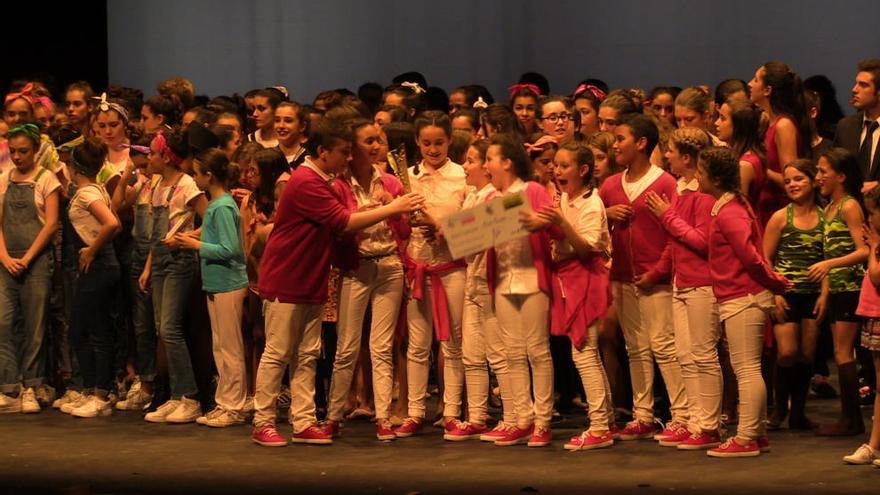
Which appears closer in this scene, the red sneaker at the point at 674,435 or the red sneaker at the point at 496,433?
the red sneaker at the point at 674,435

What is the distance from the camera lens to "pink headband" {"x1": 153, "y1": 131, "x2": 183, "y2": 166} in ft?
25.7

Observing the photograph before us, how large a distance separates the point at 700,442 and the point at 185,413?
2.68 m

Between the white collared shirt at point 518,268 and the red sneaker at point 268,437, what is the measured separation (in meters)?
1.27

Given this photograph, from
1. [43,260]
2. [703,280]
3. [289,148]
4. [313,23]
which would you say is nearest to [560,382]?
[703,280]

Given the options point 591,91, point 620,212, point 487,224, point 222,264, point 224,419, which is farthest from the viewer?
point 591,91

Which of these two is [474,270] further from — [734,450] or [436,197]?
[734,450]

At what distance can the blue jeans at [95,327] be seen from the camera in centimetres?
812

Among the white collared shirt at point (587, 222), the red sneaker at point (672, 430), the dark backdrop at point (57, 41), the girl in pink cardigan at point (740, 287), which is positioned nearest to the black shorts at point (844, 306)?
the girl in pink cardigan at point (740, 287)

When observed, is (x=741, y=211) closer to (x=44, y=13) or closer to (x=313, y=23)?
(x=313, y=23)

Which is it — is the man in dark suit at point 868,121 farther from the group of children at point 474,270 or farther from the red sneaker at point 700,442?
the red sneaker at point 700,442

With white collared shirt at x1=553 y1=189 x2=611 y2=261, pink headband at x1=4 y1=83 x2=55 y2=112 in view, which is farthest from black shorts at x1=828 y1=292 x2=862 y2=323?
pink headband at x1=4 y1=83 x2=55 y2=112

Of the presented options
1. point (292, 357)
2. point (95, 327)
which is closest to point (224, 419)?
point (292, 357)

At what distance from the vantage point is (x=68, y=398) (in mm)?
8242

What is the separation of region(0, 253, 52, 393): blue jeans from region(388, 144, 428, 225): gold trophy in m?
2.17
